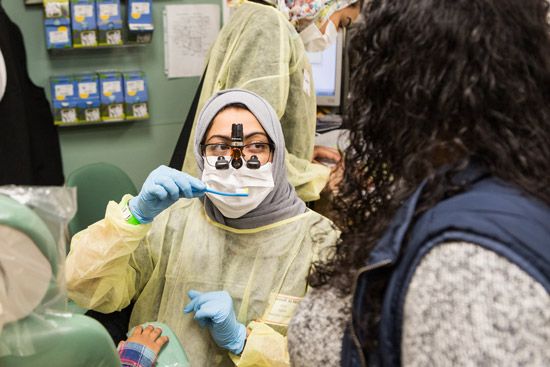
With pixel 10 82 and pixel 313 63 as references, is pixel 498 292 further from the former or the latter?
pixel 313 63

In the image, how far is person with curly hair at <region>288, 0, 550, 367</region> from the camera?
2.29 feet

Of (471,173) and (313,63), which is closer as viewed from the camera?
(471,173)

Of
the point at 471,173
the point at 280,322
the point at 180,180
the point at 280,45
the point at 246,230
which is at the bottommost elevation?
the point at 280,322

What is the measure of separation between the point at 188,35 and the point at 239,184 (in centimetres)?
186

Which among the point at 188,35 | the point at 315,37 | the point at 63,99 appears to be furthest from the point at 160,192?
the point at 188,35

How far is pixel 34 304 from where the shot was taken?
88cm

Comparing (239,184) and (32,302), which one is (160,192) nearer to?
(239,184)

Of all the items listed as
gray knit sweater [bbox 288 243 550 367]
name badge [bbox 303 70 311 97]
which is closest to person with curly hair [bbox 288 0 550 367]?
gray knit sweater [bbox 288 243 550 367]

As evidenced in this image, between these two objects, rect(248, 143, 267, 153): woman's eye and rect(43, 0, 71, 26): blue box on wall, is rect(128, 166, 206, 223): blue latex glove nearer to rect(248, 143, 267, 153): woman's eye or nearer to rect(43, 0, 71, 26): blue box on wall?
rect(248, 143, 267, 153): woman's eye

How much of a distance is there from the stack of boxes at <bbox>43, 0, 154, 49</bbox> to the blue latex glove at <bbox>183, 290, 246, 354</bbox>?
178 cm

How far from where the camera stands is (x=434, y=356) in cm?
72

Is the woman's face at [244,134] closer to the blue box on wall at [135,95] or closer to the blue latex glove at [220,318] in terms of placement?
the blue latex glove at [220,318]

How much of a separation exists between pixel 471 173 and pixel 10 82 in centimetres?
232

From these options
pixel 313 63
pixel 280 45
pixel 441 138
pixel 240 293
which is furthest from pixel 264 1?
pixel 441 138
